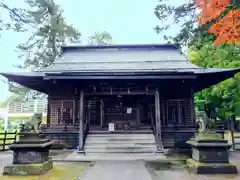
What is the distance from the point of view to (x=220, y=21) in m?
8.11

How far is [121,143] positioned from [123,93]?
2.52 meters

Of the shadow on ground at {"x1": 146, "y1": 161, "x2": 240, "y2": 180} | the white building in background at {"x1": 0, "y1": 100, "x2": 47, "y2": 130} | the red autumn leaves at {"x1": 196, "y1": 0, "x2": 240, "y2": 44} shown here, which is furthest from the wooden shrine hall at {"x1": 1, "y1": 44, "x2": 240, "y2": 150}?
the white building in background at {"x1": 0, "y1": 100, "x2": 47, "y2": 130}

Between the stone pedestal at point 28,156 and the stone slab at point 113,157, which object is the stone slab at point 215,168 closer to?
the stone slab at point 113,157

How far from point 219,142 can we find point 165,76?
471cm

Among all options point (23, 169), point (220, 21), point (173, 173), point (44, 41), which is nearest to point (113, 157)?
point (173, 173)

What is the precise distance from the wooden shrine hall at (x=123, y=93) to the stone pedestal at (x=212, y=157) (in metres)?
3.58

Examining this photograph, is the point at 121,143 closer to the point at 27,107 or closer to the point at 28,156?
the point at 28,156

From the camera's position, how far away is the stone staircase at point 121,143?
31.7 ft

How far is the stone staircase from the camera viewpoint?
9.65 meters

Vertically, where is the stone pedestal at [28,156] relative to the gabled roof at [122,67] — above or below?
below

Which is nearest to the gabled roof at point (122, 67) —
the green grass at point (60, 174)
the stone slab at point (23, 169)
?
the green grass at point (60, 174)

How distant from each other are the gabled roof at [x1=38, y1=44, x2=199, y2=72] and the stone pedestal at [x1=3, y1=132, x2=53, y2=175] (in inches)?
272

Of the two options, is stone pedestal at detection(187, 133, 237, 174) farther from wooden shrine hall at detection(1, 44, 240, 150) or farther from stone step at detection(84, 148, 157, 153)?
wooden shrine hall at detection(1, 44, 240, 150)

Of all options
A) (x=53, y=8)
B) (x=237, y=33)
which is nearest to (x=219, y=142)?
(x=237, y=33)
